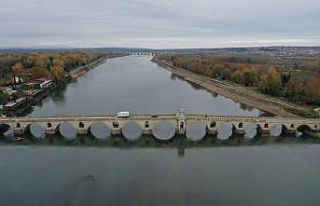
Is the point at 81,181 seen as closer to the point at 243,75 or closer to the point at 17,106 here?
the point at 17,106

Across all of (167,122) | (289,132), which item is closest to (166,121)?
(167,122)

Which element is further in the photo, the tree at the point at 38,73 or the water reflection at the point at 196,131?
the tree at the point at 38,73

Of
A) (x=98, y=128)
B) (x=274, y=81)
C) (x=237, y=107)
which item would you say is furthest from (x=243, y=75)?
(x=98, y=128)

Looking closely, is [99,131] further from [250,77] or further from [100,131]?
[250,77]

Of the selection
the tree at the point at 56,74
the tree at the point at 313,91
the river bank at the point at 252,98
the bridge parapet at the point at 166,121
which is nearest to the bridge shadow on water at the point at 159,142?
the bridge parapet at the point at 166,121

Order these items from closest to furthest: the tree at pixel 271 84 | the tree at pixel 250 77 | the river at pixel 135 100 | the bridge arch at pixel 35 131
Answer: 1. the bridge arch at pixel 35 131
2. the river at pixel 135 100
3. the tree at pixel 271 84
4. the tree at pixel 250 77

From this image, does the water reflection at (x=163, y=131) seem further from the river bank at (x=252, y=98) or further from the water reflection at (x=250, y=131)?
the river bank at (x=252, y=98)

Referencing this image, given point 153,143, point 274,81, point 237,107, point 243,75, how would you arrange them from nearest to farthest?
point 153,143 → point 237,107 → point 274,81 → point 243,75

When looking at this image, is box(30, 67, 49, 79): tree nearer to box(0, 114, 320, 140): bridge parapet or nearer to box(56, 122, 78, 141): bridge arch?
box(56, 122, 78, 141): bridge arch
